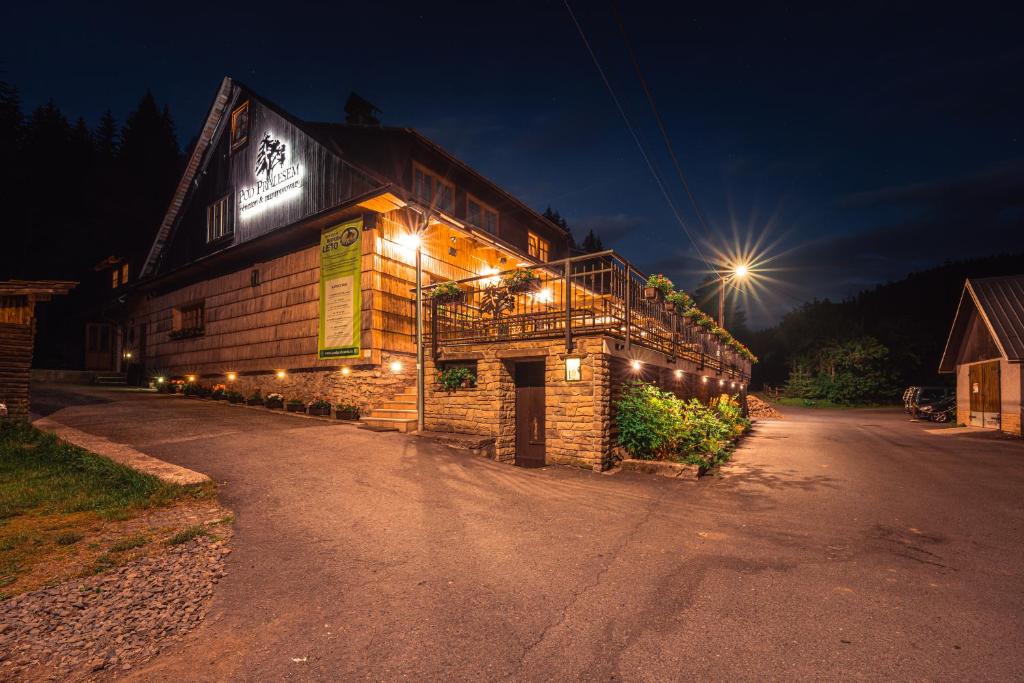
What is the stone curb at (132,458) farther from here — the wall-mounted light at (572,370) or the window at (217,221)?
the window at (217,221)

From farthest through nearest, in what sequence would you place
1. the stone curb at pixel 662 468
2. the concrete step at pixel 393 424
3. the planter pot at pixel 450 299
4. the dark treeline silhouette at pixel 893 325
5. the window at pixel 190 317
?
the dark treeline silhouette at pixel 893 325 < the window at pixel 190 317 < the planter pot at pixel 450 299 < the concrete step at pixel 393 424 < the stone curb at pixel 662 468

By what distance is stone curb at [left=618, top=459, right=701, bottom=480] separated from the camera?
8.75 m

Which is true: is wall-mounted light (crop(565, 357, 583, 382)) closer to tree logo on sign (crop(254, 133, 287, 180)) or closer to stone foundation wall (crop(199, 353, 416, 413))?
stone foundation wall (crop(199, 353, 416, 413))

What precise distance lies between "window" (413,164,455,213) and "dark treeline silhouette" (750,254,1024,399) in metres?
39.0

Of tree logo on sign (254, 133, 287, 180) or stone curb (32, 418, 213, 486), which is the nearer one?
stone curb (32, 418, 213, 486)

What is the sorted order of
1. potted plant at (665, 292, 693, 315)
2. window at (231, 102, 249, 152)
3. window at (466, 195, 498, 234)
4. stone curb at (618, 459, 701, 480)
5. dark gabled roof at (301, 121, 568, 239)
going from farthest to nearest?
window at (466, 195, 498, 234)
window at (231, 102, 249, 152)
dark gabled roof at (301, 121, 568, 239)
potted plant at (665, 292, 693, 315)
stone curb at (618, 459, 701, 480)

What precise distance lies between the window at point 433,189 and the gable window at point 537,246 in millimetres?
5336

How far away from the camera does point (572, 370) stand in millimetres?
9336

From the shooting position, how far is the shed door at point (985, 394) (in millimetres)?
17859

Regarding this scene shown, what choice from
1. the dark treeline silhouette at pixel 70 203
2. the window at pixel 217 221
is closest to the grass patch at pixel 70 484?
the window at pixel 217 221

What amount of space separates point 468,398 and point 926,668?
845 cm

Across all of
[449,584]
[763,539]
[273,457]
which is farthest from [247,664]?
[273,457]

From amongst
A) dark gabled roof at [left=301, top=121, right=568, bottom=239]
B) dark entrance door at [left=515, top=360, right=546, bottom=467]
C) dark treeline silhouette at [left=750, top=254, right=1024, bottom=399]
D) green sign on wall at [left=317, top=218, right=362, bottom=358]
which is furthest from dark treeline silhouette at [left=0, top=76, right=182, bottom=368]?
dark treeline silhouette at [left=750, top=254, right=1024, bottom=399]

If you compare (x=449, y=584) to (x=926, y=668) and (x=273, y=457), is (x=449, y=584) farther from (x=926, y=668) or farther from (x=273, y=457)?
(x=273, y=457)
